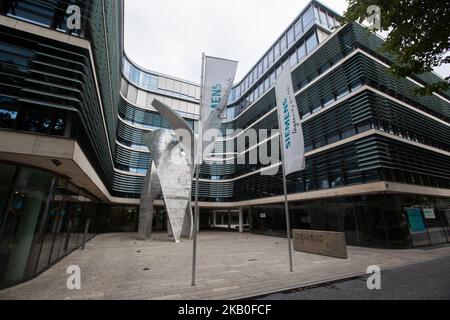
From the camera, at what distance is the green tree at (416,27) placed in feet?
18.8

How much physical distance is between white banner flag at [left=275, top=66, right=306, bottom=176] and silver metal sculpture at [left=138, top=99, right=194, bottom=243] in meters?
8.87

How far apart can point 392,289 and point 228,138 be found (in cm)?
3023

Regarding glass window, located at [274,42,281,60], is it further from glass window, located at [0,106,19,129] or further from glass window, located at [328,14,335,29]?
glass window, located at [0,106,19,129]

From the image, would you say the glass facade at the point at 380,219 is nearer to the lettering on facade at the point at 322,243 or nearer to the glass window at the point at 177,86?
the lettering on facade at the point at 322,243

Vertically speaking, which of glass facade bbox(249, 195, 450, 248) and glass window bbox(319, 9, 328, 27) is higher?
glass window bbox(319, 9, 328, 27)

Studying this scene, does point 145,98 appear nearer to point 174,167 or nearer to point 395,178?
point 174,167

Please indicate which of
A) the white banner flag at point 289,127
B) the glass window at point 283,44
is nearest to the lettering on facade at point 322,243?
the white banner flag at point 289,127

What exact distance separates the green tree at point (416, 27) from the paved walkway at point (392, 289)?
5.42 metres

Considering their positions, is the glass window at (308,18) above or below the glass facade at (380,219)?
above

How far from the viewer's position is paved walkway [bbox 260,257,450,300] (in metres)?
5.24

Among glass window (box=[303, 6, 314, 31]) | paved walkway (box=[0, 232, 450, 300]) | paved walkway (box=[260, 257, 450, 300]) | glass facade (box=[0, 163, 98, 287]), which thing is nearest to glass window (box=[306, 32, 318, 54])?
glass window (box=[303, 6, 314, 31])
